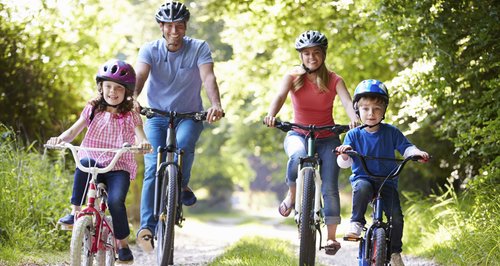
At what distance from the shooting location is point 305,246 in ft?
20.8

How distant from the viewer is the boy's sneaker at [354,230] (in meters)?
5.98

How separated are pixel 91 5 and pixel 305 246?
9.68 meters

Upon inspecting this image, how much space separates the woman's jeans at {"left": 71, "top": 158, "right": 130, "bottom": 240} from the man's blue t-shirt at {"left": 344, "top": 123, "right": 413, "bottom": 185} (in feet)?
5.40

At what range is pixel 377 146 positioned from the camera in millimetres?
6133

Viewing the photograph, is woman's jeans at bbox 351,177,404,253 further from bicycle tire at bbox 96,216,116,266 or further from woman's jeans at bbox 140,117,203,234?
bicycle tire at bbox 96,216,116,266

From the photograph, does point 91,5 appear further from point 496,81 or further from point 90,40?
point 496,81

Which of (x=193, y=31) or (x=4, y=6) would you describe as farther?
(x=193, y=31)

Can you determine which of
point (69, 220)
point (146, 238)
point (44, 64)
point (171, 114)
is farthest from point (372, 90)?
point (44, 64)

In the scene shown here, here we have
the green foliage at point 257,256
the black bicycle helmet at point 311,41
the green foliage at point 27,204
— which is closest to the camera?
Result: the black bicycle helmet at point 311,41

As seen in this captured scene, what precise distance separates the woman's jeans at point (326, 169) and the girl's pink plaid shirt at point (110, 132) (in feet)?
4.21

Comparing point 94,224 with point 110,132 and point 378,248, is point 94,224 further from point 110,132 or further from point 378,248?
point 378,248

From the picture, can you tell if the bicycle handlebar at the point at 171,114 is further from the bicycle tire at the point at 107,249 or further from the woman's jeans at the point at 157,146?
the bicycle tire at the point at 107,249

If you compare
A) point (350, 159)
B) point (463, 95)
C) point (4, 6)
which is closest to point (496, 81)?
point (463, 95)

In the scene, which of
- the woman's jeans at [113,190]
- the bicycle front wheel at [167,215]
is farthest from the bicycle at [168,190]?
the woman's jeans at [113,190]
